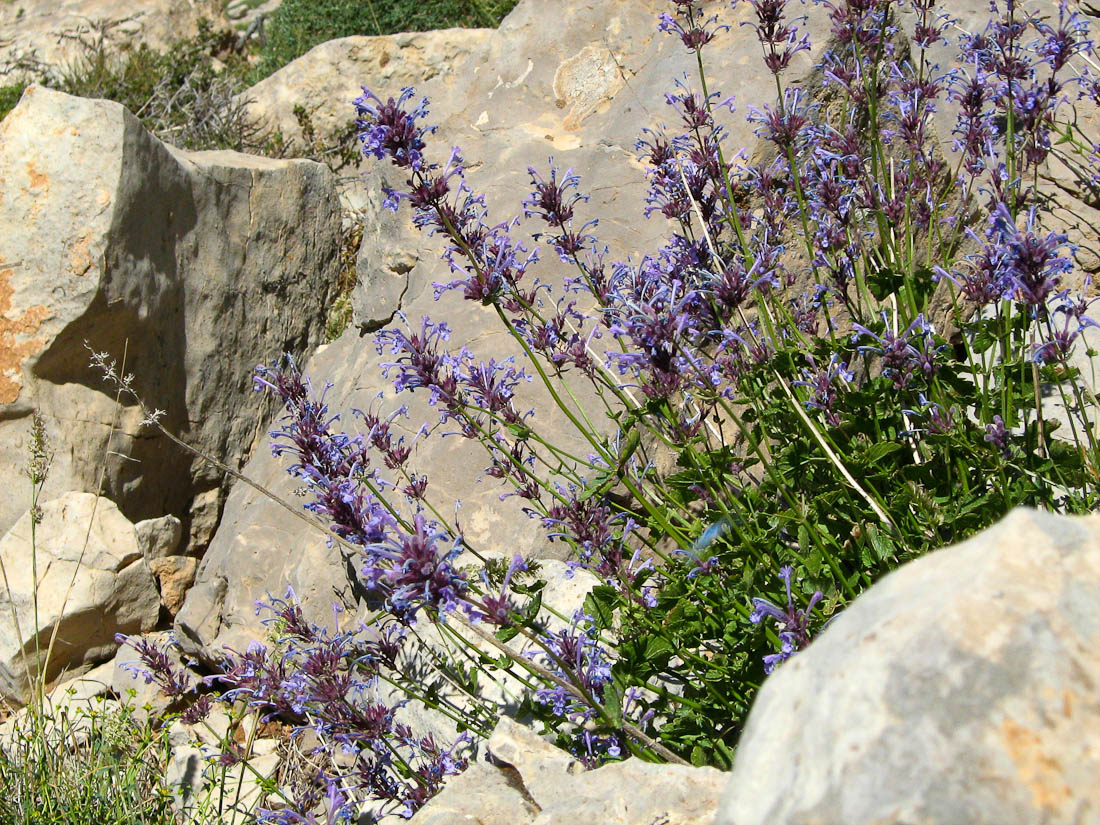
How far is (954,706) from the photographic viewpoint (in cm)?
136

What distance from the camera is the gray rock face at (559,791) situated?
222cm

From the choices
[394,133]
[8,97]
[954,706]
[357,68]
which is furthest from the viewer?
[8,97]

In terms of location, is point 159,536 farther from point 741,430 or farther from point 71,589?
point 741,430

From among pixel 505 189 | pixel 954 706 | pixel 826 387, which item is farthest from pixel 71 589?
pixel 954 706

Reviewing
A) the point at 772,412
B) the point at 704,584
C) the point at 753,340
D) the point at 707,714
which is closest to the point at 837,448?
the point at 772,412

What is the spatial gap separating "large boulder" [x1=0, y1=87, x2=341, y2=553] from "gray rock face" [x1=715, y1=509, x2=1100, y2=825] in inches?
196

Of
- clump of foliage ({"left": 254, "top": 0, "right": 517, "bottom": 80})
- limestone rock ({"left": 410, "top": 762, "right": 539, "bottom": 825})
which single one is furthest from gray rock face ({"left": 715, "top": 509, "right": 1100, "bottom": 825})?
clump of foliage ({"left": 254, "top": 0, "right": 517, "bottom": 80})

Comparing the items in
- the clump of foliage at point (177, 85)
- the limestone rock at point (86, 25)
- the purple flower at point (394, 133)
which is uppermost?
the limestone rock at point (86, 25)

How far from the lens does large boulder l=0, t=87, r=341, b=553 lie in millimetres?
5391

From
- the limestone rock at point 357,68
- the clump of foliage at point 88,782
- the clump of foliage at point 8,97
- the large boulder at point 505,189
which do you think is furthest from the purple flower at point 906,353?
the clump of foliage at point 8,97

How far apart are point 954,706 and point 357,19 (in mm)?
12230

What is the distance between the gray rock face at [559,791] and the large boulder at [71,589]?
3.18 m

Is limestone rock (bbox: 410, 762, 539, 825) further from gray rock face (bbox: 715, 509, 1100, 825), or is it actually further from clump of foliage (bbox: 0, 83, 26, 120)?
clump of foliage (bbox: 0, 83, 26, 120)

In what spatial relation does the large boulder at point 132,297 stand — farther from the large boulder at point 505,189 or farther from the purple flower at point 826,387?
the purple flower at point 826,387
